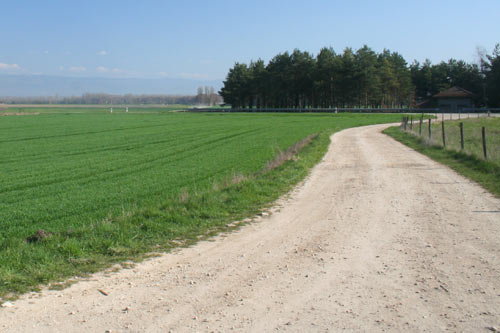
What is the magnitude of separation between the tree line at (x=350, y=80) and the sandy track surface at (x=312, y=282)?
9122 centimetres

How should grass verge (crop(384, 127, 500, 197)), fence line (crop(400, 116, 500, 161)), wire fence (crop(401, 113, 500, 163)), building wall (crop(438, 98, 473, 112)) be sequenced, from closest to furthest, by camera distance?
1. grass verge (crop(384, 127, 500, 197))
2. fence line (crop(400, 116, 500, 161))
3. wire fence (crop(401, 113, 500, 163))
4. building wall (crop(438, 98, 473, 112))

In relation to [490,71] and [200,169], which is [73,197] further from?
[490,71]

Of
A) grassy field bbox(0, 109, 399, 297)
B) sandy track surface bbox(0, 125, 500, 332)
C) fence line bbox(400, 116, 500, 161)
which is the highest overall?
fence line bbox(400, 116, 500, 161)

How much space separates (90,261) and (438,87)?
115888 mm

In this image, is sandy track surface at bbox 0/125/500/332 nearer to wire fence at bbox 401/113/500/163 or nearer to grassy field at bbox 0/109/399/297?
grassy field at bbox 0/109/399/297

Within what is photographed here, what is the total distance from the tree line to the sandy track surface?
91.2 meters

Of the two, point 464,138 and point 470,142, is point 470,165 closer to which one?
point 470,142

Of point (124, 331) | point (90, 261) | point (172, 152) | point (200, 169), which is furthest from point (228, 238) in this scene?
point (172, 152)

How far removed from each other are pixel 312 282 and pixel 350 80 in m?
→ 96.0

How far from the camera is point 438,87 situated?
369 feet

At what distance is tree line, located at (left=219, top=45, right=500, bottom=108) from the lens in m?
98.4

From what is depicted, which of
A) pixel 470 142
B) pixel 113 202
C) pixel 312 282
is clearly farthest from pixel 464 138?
pixel 312 282

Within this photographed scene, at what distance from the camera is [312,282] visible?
655 centimetres

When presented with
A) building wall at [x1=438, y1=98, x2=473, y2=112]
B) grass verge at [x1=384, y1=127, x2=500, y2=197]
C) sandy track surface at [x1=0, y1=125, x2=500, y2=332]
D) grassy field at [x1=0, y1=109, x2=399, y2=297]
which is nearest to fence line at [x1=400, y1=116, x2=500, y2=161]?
grass verge at [x1=384, y1=127, x2=500, y2=197]
